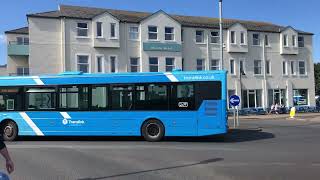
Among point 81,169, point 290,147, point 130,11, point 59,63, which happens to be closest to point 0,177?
point 81,169

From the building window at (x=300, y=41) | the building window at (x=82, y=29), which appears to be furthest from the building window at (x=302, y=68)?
the building window at (x=82, y=29)

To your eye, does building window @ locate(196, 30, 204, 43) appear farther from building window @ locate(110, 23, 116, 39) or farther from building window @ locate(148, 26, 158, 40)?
building window @ locate(110, 23, 116, 39)

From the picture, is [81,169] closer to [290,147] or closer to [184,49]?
[290,147]

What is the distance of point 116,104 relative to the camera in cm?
1948

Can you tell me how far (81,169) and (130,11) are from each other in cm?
4128

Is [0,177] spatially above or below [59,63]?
below

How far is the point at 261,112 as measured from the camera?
2032 inches

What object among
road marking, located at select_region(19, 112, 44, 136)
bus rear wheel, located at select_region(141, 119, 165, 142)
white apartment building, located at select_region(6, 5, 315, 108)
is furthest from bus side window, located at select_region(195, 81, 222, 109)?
white apartment building, located at select_region(6, 5, 315, 108)

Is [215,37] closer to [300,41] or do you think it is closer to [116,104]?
[300,41]

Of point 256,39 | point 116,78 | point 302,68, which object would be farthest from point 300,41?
point 116,78

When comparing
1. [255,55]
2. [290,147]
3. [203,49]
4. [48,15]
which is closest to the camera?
[290,147]

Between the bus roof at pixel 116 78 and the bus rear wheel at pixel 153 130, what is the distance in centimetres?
172

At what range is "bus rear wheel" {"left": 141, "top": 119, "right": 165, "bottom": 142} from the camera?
1908 cm

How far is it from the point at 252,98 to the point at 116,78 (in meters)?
34.5
